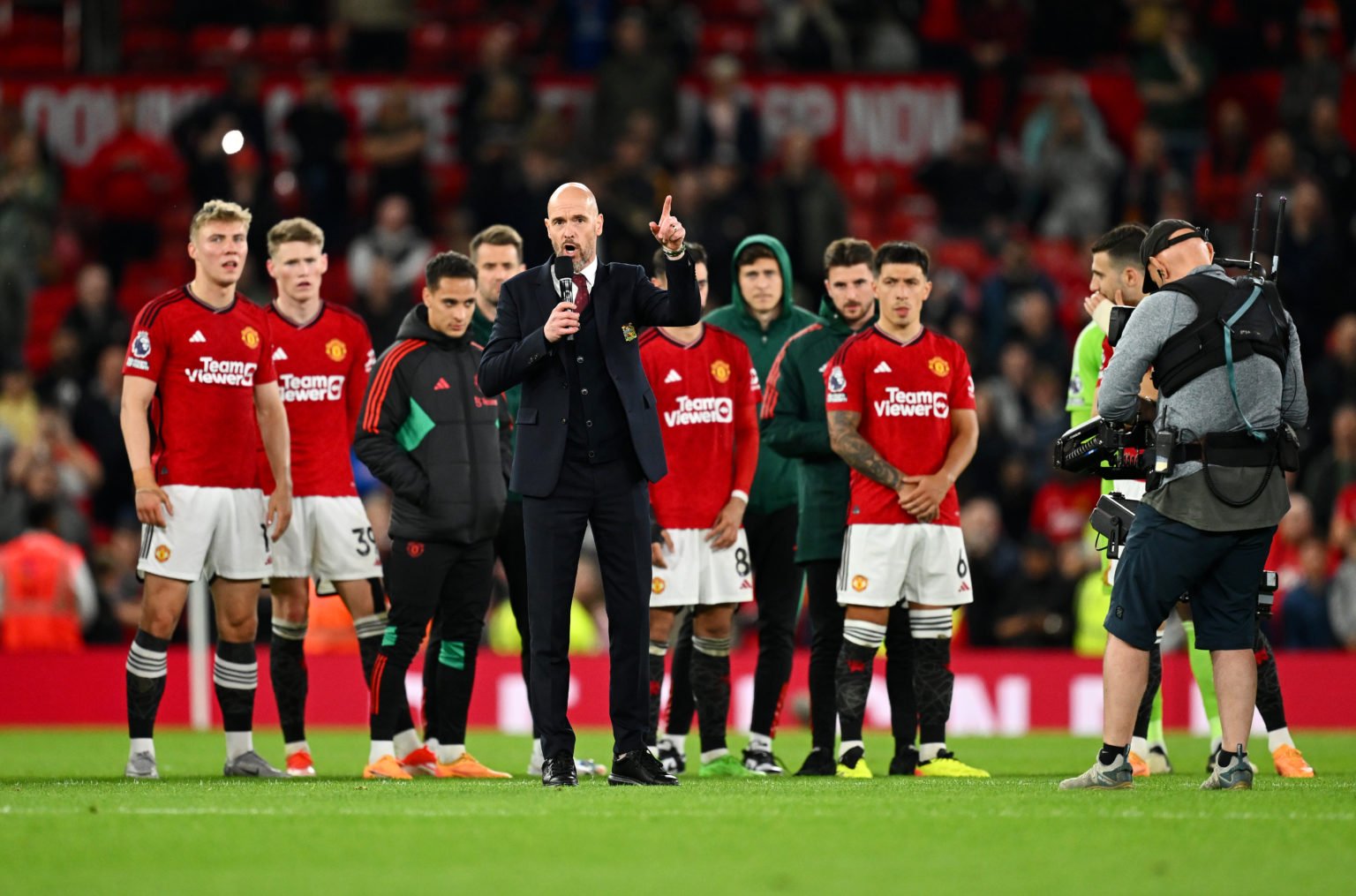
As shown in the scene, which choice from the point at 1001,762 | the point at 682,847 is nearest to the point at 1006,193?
the point at 1001,762

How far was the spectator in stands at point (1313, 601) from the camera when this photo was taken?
16.3 metres

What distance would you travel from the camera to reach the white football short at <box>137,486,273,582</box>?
998cm

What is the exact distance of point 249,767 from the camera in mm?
10258

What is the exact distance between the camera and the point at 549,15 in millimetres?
22516

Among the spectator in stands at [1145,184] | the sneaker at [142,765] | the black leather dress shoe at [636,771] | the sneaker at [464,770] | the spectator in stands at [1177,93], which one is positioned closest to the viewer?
the black leather dress shoe at [636,771]

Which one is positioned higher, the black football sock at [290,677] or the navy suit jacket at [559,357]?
the navy suit jacket at [559,357]

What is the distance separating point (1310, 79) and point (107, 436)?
12694 millimetres

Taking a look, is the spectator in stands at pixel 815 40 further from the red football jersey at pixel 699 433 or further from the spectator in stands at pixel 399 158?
the red football jersey at pixel 699 433

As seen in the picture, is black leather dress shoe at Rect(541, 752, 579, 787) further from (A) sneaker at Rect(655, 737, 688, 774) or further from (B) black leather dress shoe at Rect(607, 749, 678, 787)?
(A) sneaker at Rect(655, 737, 688, 774)

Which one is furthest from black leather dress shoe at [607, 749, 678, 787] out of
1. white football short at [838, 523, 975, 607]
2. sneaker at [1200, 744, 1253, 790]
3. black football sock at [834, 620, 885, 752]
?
sneaker at [1200, 744, 1253, 790]

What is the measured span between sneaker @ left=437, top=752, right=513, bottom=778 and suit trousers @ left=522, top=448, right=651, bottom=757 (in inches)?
67.3

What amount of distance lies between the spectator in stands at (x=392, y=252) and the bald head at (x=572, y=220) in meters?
10.8

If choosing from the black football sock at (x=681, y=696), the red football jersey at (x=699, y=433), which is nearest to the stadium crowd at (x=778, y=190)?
the black football sock at (x=681, y=696)

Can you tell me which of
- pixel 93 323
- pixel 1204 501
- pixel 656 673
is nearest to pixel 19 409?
pixel 93 323
